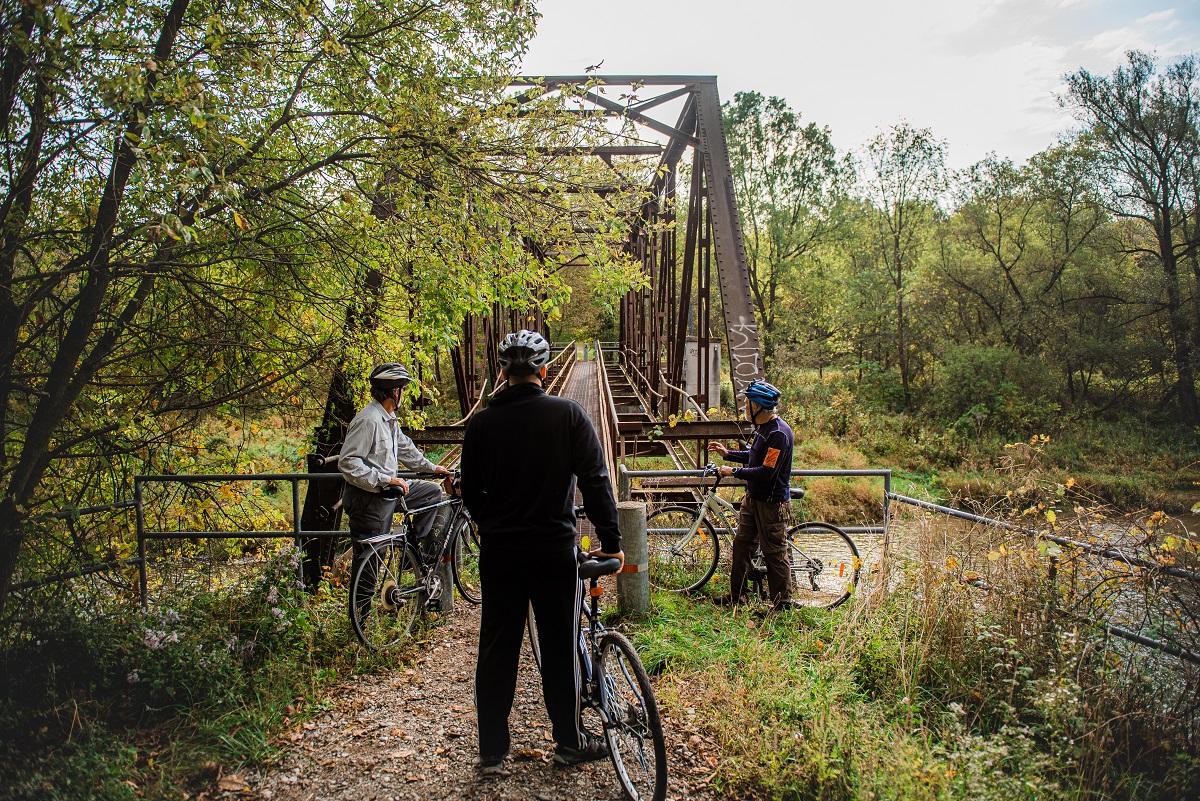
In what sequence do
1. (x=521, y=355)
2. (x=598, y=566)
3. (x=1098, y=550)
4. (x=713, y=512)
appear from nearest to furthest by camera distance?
1. (x=598, y=566)
2. (x=521, y=355)
3. (x=1098, y=550)
4. (x=713, y=512)

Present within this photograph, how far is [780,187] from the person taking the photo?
35.2 metres

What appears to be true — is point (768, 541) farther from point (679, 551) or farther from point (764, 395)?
point (679, 551)

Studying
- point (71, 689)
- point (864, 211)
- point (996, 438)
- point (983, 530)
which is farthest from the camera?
point (864, 211)

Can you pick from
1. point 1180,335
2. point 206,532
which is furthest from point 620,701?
point 1180,335

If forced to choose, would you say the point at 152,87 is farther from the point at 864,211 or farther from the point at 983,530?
the point at 864,211

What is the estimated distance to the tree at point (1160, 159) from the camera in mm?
22217

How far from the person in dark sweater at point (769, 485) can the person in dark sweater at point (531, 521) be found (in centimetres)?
230

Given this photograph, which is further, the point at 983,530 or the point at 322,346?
the point at 322,346

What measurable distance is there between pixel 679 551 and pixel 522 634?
11.2ft

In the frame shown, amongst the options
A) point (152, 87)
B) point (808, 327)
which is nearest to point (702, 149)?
point (152, 87)

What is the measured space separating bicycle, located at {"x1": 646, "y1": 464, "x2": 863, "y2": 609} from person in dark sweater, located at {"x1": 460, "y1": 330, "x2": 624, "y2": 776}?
2.83m

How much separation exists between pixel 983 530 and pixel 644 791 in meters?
3.06

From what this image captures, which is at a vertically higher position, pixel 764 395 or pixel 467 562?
pixel 764 395

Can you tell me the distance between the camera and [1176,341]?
22.4 m
